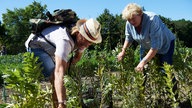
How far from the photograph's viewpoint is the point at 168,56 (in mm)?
4445

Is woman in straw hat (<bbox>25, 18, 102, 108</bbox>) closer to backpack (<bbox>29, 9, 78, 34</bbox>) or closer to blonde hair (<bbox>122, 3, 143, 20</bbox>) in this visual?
backpack (<bbox>29, 9, 78, 34</bbox>)

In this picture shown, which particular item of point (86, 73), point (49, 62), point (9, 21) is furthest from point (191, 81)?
point (9, 21)

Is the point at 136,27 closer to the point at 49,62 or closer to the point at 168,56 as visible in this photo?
the point at 168,56

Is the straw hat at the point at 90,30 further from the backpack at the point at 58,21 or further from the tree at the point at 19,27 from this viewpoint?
the tree at the point at 19,27

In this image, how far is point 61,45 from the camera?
9.17 feet

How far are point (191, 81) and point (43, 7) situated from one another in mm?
58152

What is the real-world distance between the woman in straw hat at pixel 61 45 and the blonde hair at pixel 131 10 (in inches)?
28.2

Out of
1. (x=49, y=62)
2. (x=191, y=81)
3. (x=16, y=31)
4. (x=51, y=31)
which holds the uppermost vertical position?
(x=16, y=31)

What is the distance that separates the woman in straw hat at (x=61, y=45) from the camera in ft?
8.47

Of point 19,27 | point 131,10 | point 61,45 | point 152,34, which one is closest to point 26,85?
point 61,45

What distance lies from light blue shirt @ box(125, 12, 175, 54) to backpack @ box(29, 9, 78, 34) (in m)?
0.99

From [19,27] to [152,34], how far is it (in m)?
60.5

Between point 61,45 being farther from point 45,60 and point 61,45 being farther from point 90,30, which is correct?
point 45,60

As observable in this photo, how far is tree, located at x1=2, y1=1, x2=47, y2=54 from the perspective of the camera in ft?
195
